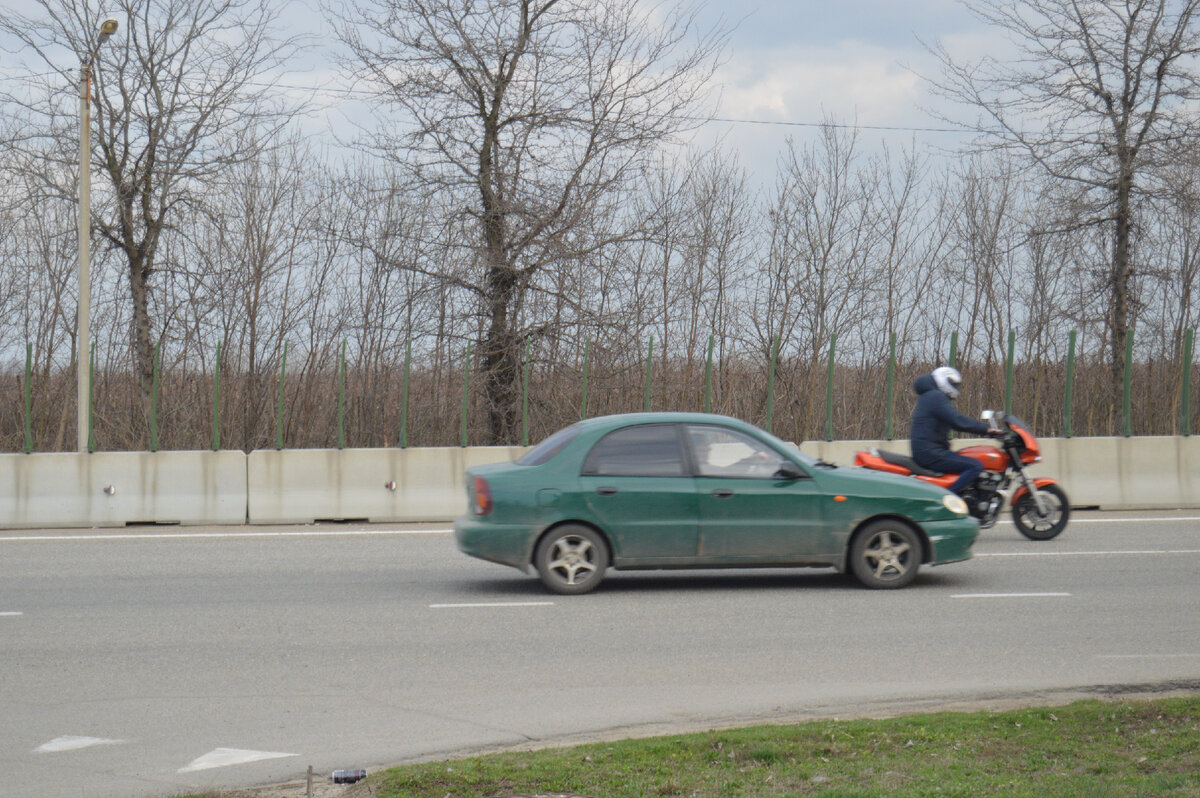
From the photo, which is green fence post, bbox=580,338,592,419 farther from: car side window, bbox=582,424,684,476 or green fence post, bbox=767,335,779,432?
car side window, bbox=582,424,684,476

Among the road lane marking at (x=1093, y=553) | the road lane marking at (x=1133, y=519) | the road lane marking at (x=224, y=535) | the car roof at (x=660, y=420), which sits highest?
the car roof at (x=660, y=420)

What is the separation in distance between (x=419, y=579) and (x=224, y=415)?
10.2m

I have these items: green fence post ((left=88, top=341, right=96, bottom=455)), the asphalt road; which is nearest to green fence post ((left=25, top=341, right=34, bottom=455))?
green fence post ((left=88, top=341, right=96, bottom=455))

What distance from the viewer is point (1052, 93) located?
27.0 metres

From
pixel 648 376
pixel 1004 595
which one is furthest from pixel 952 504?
pixel 648 376

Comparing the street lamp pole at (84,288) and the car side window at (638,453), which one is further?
the street lamp pole at (84,288)

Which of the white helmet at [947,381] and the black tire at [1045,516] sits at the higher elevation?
the white helmet at [947,381]

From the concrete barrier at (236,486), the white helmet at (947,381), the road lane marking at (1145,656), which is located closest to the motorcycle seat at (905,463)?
the white helmet at (947,381)

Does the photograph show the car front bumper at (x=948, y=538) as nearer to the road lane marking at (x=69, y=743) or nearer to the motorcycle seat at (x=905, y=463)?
the motorcycle seat at (x=905, y=463)

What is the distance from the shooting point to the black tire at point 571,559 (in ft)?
34.2

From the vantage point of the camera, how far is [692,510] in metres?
10.3

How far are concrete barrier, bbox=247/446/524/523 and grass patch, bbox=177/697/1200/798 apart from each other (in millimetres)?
10887

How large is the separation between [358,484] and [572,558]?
668 centimetres

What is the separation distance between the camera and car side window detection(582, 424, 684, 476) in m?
10.5
